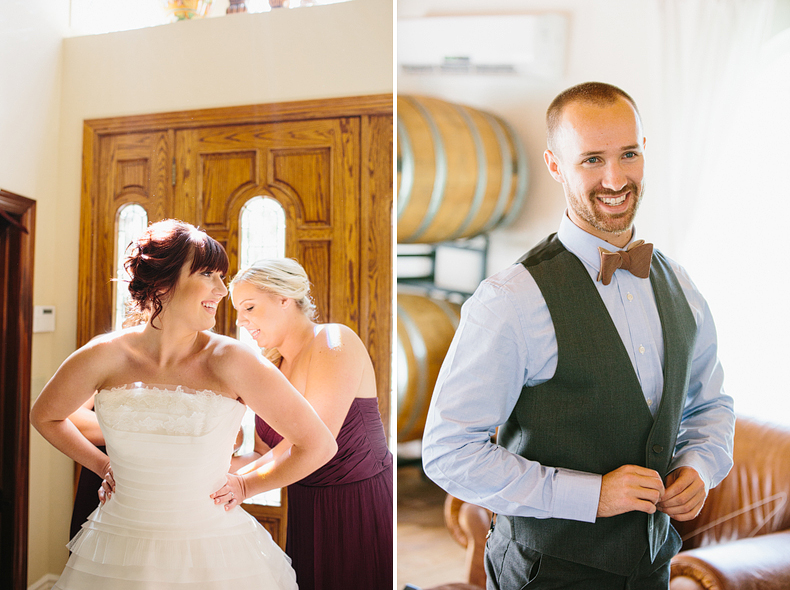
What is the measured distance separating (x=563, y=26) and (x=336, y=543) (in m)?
1.60

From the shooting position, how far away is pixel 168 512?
1455mm

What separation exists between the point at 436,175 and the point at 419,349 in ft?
1.66

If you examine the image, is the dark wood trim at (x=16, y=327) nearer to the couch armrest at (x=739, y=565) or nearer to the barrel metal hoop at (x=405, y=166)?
the barrel metal hoop at (x=405, y=166)

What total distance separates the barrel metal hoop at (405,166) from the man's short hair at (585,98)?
0.40 m

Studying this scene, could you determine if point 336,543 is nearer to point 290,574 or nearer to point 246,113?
point 290,574

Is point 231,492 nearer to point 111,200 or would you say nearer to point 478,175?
point 111,200

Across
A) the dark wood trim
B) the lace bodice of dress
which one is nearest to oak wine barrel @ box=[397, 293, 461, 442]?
the lace bodice of dress

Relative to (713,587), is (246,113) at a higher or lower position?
higher

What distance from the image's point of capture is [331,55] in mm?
1608

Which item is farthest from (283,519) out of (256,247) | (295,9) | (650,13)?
(650,13)

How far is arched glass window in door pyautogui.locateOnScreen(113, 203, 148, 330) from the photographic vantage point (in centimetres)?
151

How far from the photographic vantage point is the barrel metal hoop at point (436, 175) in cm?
165

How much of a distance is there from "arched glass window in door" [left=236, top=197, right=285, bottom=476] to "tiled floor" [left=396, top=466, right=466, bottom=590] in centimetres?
42

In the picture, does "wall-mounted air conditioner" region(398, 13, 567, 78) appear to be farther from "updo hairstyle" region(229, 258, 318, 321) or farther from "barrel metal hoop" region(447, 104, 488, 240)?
"updo hairstyle" region(229, 258, 318, 321)
